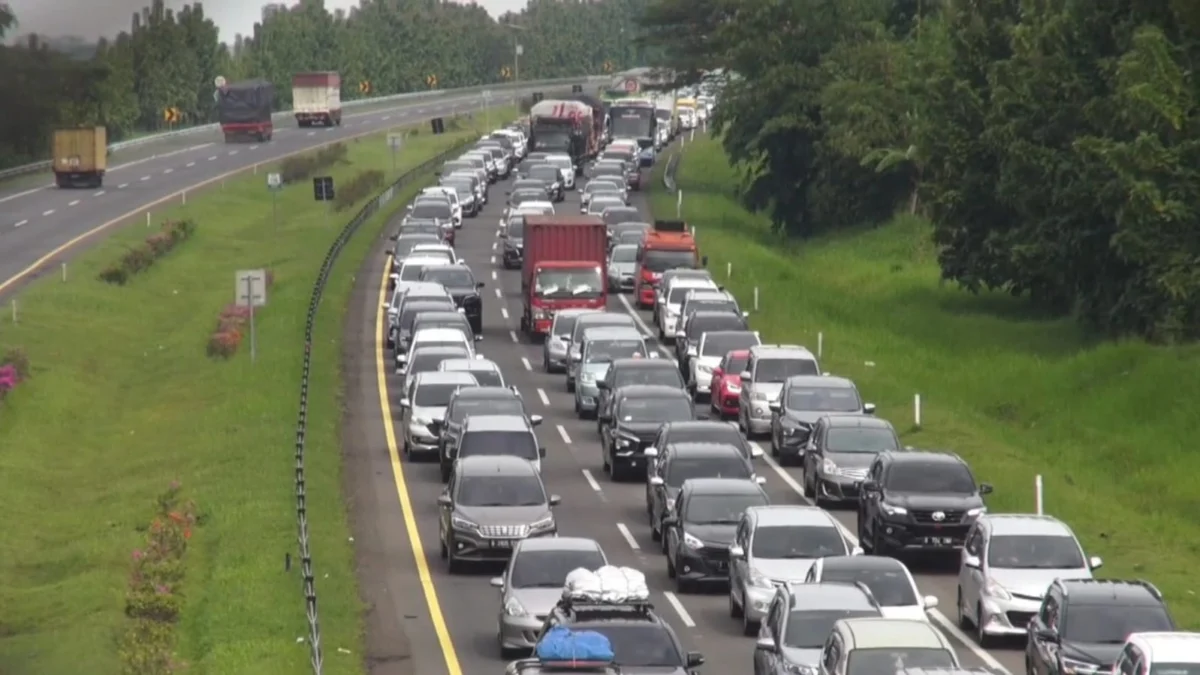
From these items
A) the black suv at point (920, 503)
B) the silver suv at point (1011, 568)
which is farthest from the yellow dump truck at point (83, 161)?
the silver suv at point (1011, 568)

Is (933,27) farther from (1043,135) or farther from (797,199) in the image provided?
(1043,135)

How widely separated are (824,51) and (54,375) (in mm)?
43998

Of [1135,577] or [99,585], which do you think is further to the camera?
[99,585]

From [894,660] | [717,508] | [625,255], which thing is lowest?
[625,255]

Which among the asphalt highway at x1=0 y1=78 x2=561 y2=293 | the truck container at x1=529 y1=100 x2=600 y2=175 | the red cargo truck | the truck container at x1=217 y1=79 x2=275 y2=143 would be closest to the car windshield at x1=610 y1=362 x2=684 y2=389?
the red cargo truck

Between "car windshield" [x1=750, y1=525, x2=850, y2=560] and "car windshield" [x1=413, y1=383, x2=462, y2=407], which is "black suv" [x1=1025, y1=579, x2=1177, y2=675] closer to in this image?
"car windshield" [x1=750, y1=525, x2=850, y2=560]

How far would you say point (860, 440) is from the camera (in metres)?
35.8

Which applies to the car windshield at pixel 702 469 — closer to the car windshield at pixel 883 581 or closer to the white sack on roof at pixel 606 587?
the car windshield at pixel 883 581

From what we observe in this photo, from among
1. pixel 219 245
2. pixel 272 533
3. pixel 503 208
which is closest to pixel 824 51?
pixel 503 208

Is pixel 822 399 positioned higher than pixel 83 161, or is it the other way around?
pixel 822 399

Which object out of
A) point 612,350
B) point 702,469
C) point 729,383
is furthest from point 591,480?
point 612,350

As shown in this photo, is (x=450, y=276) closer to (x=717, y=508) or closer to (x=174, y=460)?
(x=174, y=460)

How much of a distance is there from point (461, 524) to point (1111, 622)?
1057 centimetres

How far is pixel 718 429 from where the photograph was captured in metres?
35.8
